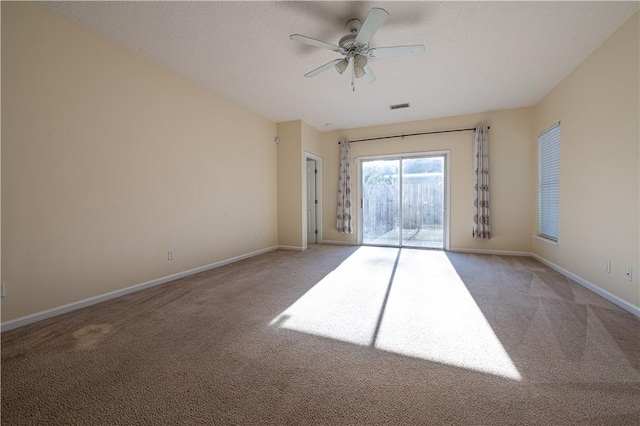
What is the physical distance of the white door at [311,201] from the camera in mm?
6464

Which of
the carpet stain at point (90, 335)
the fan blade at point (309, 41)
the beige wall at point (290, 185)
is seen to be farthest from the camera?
the beige wall at point (290, 185)

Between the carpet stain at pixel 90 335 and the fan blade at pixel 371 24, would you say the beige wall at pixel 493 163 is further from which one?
the carpet stain at pixel 90 335

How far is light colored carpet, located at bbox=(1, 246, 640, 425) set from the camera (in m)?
1.28

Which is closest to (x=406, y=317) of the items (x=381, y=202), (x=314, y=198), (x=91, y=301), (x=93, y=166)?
(x=91, y=301)

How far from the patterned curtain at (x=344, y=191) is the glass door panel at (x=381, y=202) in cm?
39

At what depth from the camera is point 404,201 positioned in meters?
5.84

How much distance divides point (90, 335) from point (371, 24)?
3.44 meters

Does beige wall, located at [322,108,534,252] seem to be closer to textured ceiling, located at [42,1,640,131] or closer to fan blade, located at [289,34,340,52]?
textured ceiling, located at [42,1,640,131]

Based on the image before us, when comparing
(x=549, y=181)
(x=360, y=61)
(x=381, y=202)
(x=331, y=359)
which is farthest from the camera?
(x=381, y=202)

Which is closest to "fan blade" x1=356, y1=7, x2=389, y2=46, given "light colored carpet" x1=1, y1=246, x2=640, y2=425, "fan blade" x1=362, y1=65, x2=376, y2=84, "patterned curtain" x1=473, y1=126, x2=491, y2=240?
"fan blade" x1=362, y1=65, x2=376, y2=84

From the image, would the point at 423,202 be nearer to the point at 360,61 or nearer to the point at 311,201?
the point at 311,201

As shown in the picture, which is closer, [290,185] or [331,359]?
[331,359]

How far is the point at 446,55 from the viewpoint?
3.07 metres

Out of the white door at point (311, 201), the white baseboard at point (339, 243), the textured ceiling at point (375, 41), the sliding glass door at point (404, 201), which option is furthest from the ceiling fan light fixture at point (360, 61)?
the white baseboard at point (339, 243)
